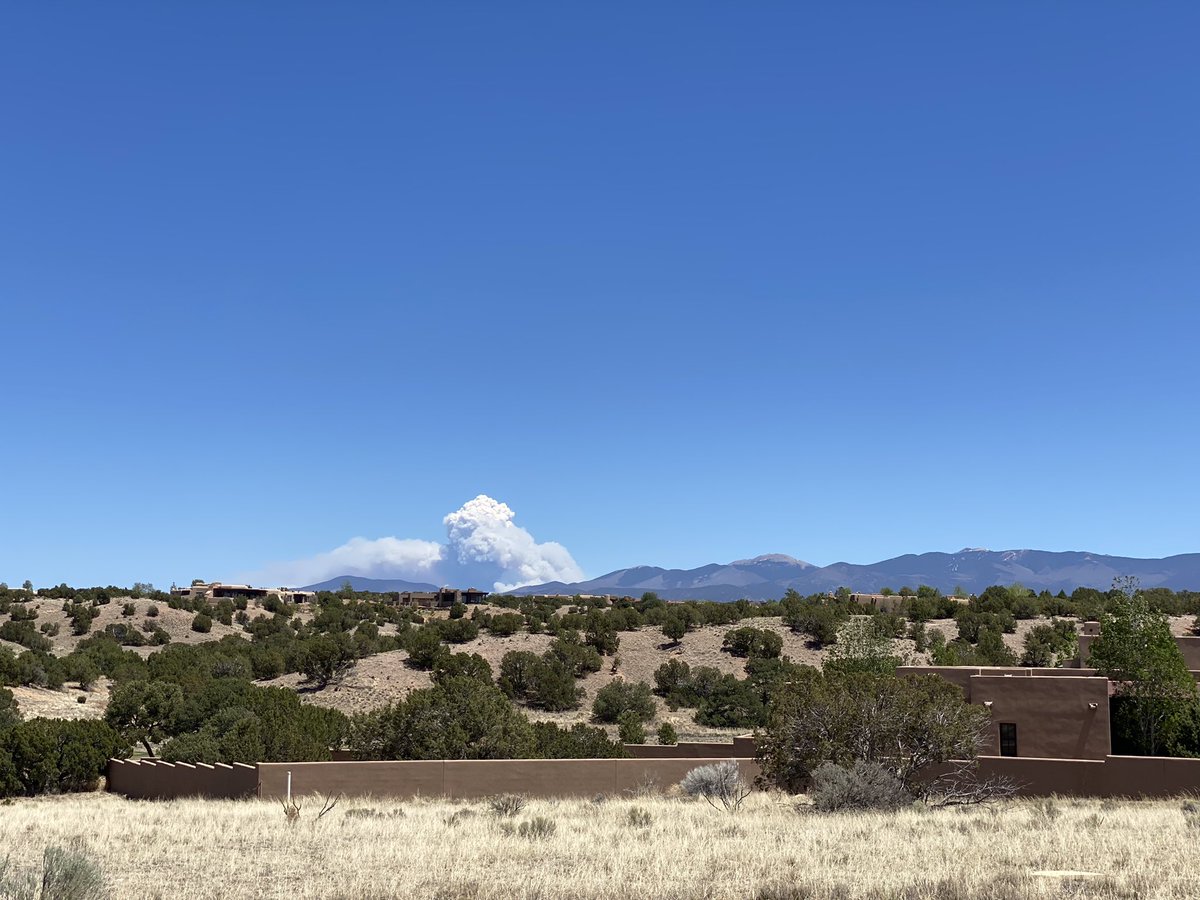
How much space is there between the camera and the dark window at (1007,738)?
30984 mm

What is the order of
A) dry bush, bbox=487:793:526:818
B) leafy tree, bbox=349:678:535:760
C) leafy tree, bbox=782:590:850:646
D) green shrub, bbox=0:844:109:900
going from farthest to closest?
leafy tree, bbox=782:590:850:646 < leafy tree, bbox=349:678:535:760 < dry bush, bbox=487:793:526:818 < green shrub, bbox=0:844:109:900

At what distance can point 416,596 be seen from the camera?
137000 mm

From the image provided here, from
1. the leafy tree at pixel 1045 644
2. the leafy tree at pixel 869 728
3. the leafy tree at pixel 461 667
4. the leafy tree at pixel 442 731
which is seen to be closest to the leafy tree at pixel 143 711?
the leafy tree at pixel 442 731

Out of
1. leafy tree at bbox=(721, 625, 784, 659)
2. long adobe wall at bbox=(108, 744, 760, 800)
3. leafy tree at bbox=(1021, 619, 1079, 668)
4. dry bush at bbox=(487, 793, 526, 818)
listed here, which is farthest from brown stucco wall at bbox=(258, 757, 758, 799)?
leafy tree at bbox=(721, 625, 784, 659)

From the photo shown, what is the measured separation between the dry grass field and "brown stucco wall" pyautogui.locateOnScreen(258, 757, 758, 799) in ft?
6.83

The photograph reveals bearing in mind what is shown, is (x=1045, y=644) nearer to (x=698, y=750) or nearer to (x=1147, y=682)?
(x=1147, y=682)

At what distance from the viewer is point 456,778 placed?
93.7ft

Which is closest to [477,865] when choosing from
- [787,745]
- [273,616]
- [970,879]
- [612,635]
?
[970,879]

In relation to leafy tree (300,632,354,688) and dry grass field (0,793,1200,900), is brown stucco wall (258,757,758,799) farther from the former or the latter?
leafy tree (300,632,354,688)

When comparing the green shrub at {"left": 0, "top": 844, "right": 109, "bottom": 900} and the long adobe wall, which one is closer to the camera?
the green shrub at {"left": 0, "top": 844, "right": 109, "bottom": 900}

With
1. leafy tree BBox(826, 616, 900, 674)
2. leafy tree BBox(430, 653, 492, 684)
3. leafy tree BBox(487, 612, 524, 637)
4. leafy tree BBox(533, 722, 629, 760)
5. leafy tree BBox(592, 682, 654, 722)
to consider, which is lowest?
leafy tree BBox(592, 682, 654, 722)

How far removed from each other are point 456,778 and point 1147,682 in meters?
21.2

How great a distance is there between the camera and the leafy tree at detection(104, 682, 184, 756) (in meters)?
41.5

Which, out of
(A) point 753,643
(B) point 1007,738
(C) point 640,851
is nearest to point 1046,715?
(B) point 1007,738
